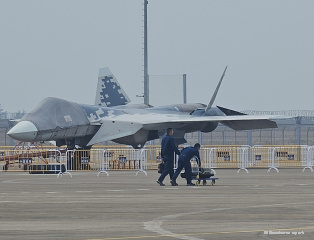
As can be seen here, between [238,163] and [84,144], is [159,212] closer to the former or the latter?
[238,163]

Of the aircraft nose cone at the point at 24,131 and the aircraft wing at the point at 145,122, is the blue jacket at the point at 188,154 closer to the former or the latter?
the aircraft nose cone at the point at 24,131

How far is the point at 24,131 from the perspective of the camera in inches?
1551

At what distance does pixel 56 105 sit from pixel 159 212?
26.4 metres

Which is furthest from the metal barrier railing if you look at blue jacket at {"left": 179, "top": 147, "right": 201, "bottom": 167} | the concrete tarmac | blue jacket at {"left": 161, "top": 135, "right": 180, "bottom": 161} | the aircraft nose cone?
the concrete tarmac

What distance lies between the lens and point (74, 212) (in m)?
16.0

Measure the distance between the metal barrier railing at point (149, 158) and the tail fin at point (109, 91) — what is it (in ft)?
29.9

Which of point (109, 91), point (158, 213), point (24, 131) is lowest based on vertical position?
point (158, 213)

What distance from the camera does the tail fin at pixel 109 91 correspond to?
54438mm

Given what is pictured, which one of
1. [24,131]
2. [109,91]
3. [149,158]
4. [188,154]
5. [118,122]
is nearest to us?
[188,154]

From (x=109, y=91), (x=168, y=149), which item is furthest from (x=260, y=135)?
(x=168, y=149)

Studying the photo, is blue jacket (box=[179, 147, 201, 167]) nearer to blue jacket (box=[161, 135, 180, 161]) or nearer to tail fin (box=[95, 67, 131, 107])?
blue jacket (box=[161, 135, 180, 161])

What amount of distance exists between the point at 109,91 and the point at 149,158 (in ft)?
36.6

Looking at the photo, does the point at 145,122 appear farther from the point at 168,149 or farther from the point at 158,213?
the point at 158,213

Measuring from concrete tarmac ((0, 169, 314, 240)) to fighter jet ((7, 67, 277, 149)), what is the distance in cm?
1595
